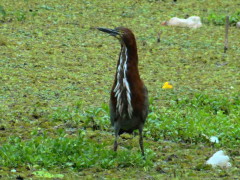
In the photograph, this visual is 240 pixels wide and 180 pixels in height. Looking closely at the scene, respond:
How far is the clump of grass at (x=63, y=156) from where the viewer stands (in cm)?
570

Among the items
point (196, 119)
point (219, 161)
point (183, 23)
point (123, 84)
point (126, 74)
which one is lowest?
point (219, 161)

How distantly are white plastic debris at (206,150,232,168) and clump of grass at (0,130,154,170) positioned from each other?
2.03 ft

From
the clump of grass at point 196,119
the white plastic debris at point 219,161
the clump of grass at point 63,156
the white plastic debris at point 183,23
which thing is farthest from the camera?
the white plastic debris at point 183,23

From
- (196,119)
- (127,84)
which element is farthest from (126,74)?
(196,119)

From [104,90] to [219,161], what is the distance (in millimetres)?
3705

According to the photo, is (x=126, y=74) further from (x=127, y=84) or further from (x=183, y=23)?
(x=183, y=23)

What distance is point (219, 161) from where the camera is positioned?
20.4ft

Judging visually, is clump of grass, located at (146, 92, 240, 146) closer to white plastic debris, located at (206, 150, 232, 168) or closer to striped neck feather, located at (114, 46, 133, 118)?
white plastic debris, located at (206, 150, 232, 168)

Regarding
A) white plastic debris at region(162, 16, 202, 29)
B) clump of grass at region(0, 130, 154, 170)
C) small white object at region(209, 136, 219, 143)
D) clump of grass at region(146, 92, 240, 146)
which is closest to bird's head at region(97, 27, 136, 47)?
clump of grass at region(0, 130, 154, 170)

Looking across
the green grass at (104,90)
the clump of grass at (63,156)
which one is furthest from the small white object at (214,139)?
the clump of grass at (63,156)

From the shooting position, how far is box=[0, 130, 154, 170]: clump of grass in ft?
18.7

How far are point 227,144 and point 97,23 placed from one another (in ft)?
25.2

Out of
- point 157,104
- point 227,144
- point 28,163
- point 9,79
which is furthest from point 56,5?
point 28,163

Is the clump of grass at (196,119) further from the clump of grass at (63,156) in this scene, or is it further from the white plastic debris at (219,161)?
the clump of grass at (63,156)
